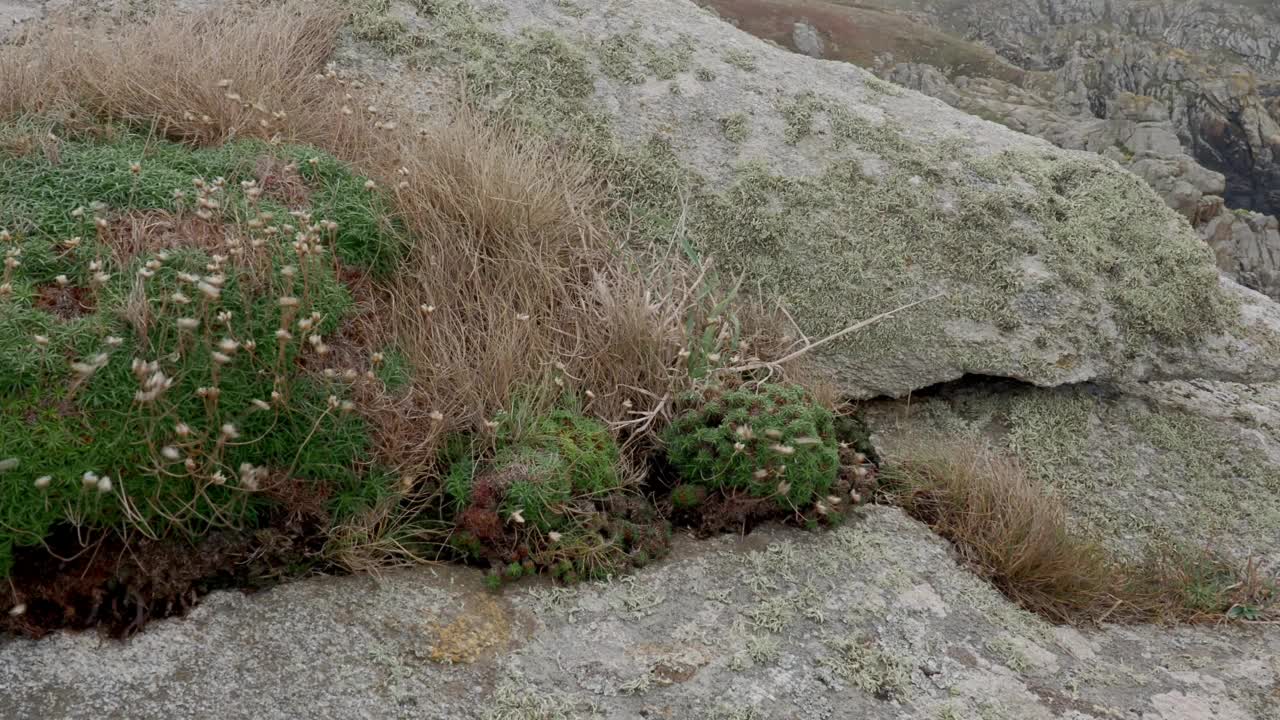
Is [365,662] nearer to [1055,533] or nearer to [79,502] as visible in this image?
[79,502]

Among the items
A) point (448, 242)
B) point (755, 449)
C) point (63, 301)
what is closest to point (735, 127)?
point (448, 242)

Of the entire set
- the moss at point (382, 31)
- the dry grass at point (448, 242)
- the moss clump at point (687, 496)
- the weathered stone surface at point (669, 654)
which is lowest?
the weathered stone surface at point (669, 654)

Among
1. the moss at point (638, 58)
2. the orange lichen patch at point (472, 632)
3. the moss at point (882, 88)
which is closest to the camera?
the orange lichen patch at point (472, 632)

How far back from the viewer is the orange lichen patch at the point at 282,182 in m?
4.35

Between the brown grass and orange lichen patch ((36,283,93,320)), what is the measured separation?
365 cm

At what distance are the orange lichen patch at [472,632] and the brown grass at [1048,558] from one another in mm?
2133

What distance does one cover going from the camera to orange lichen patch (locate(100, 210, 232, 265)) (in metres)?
3.76

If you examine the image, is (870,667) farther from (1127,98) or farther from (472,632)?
(1127,98)

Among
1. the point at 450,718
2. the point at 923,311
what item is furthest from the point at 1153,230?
the point at 450,718

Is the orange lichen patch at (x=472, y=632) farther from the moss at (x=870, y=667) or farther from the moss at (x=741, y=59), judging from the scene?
the moss at (x=741, y=59)

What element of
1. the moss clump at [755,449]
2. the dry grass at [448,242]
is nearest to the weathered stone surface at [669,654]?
the moss clump at [755,449]

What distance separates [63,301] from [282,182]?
4.00ft

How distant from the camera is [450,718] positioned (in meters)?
2.96

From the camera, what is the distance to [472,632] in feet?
10.8
